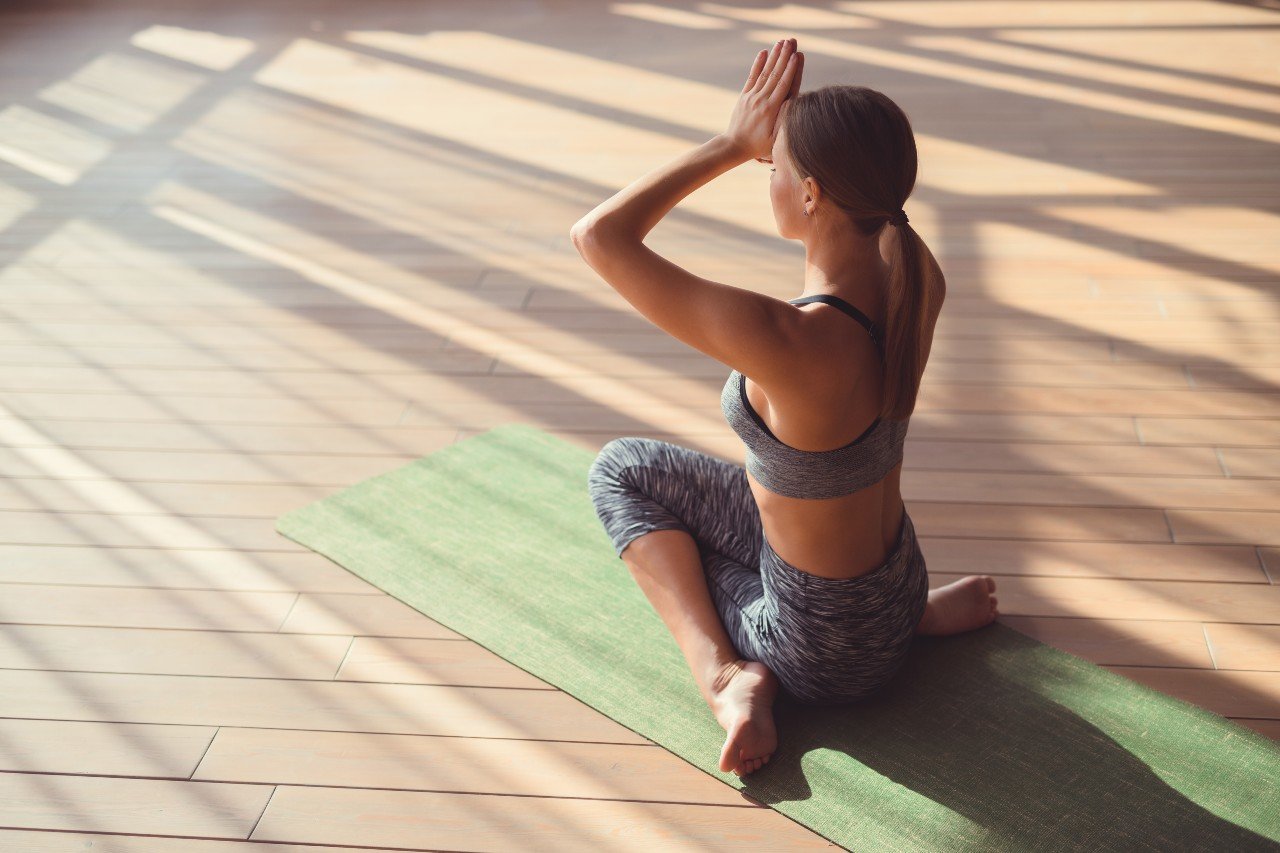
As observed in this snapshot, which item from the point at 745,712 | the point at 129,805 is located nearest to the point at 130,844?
the point at 129,805

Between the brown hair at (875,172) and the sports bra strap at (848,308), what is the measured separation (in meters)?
0.02

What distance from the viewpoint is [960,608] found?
6.68 ft

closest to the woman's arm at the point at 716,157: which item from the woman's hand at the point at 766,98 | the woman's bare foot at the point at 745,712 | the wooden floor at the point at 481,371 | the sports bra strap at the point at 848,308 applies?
the woman's hand at the point at 766,98

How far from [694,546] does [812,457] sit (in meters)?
0.45

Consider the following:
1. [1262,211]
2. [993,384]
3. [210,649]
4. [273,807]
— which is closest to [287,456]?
[210,649]

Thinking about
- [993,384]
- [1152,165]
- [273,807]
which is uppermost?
[1152,165]

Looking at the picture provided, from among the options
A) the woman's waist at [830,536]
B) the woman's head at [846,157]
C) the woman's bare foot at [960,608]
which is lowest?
the woman's bare foot at [960,608]

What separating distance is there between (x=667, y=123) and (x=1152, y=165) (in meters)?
1.77

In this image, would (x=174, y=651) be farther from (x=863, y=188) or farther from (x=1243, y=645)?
(x=1243, y=645)

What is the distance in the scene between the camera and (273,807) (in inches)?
70.0

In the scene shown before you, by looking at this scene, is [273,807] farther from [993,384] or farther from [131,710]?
[993,384]

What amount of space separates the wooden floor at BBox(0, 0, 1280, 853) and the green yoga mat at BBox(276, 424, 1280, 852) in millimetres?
63

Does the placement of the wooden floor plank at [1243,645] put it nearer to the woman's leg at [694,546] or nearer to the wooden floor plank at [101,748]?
the woman's leg at [694,546]

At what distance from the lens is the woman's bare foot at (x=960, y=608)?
2021 millimetres
